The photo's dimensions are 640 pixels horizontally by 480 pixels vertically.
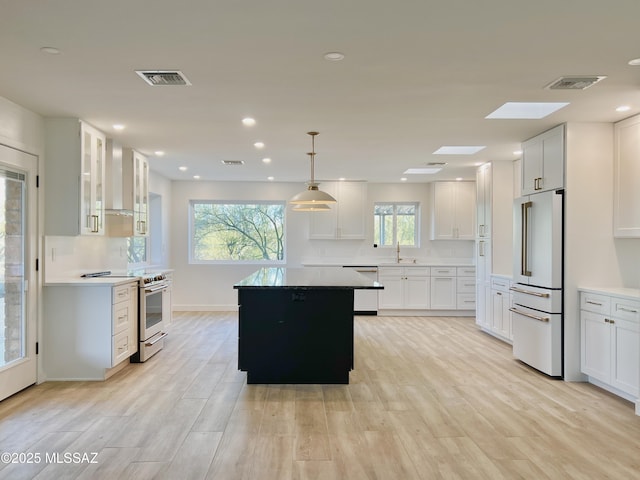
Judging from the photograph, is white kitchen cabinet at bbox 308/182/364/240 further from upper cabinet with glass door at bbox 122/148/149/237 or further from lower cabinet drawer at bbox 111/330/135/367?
lower cabinet drawer at bbox 111/330/135/367

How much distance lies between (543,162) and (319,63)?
2972 mm

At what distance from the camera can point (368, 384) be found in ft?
13.5

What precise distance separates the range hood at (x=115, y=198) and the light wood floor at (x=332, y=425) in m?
1.69

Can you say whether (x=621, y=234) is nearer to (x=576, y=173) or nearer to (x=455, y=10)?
(x=576, y=173)

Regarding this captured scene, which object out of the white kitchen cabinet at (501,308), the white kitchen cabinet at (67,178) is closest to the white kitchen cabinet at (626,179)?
the white kitchen cabinet at (501,308)

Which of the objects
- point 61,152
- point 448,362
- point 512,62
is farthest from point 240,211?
point 512,62

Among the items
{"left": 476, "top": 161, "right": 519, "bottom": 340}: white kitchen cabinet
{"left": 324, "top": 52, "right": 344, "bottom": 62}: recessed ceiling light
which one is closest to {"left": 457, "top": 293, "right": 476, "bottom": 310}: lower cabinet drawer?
{"left": 476, "top": 161, "right": 519, "bottom": 340}: white kitchen cabinet

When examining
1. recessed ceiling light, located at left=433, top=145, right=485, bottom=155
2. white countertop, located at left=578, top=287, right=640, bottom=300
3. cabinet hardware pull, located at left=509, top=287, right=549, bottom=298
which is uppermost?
recessed ceiling light, located at left=433, top=145, right=485, bottom=155

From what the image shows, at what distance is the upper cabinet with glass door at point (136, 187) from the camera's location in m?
5.42

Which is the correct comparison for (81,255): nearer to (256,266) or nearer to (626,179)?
(256,266)

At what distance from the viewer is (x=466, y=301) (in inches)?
311

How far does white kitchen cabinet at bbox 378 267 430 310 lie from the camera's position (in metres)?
7.90

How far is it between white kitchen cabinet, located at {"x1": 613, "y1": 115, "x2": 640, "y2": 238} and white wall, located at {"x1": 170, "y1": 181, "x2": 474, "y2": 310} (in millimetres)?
4246

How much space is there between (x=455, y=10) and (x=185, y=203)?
702 cm
